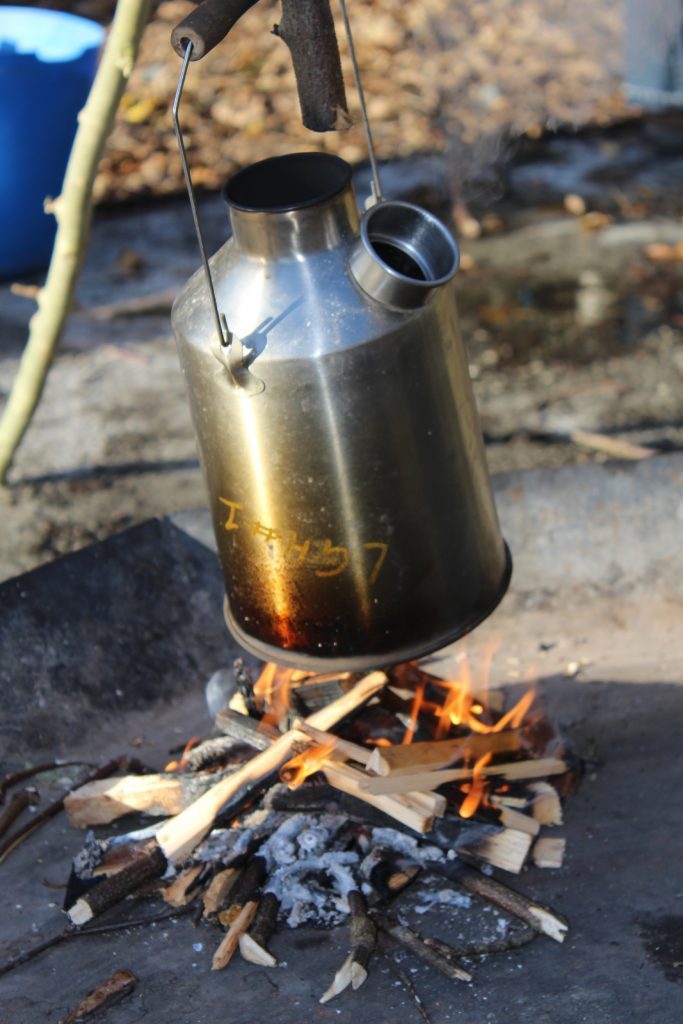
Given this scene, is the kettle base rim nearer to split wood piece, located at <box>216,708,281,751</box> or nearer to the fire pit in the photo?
split wood piece, located at <box>216,708,281,751</box>

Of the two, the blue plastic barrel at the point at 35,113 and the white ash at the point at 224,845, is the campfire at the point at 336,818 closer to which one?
the white ash at the point at 224,845

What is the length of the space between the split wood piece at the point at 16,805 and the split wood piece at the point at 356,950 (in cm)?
96

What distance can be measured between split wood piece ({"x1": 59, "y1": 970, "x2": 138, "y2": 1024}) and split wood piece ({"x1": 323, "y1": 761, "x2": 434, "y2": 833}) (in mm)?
637

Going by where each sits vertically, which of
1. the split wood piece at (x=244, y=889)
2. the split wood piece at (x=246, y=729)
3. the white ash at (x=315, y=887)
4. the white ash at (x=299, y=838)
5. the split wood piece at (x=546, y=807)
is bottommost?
the split wood piece at (x=546, y=807)

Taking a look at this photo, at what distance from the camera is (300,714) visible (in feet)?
10.1

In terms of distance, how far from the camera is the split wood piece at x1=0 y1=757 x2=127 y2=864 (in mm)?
2953

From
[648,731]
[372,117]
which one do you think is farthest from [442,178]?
[648,731]

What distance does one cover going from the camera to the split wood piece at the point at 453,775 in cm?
271

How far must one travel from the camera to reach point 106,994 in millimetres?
2377

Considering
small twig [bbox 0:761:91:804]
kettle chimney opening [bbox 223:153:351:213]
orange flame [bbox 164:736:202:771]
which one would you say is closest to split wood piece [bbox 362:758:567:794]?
orange flame [bbox 164:736:202:771]

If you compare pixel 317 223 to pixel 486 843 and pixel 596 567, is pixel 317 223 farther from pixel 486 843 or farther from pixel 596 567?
pixel 596 567

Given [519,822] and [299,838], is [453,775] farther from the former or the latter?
[299,838]

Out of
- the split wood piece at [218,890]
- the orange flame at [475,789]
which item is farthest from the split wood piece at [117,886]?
the orange flame at [475,789]

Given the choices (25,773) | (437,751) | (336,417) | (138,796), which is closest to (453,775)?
(437,751)
